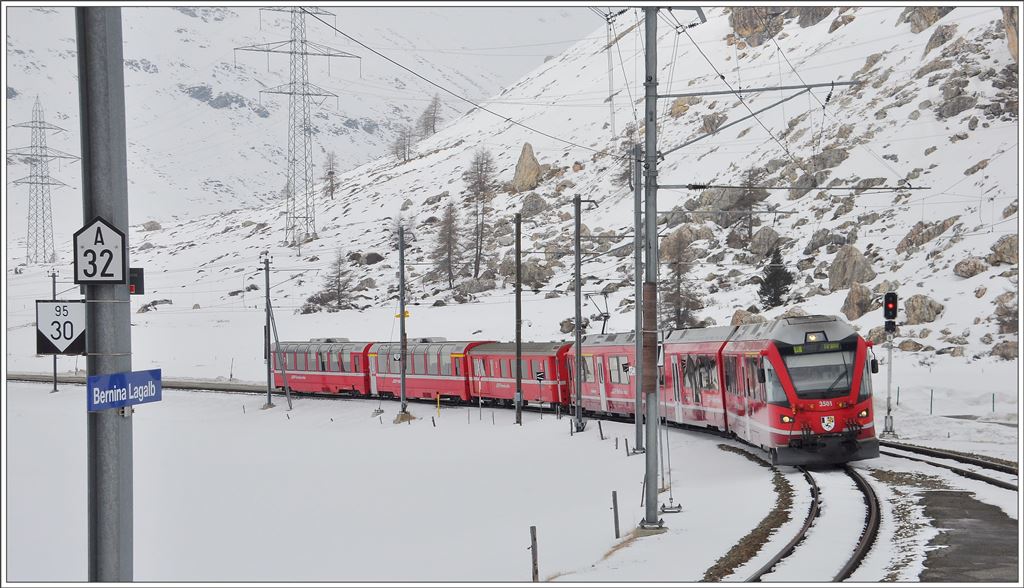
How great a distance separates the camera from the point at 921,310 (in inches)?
2165

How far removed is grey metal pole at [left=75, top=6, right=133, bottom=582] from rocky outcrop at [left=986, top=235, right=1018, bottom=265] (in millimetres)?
A: 54790

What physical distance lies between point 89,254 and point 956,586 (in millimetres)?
9218

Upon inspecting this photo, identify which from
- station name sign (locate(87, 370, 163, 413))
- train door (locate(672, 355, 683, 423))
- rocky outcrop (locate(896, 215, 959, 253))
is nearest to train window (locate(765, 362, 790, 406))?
train door (locate(672, 355, 683, 423))

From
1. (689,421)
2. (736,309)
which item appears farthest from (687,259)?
(689,421)

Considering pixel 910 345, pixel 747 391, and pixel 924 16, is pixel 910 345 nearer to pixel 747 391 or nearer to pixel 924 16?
pixel 747 391

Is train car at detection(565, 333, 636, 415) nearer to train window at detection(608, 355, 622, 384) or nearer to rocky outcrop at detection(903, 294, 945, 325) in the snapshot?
train window at detection(608, 355, 622, 384)

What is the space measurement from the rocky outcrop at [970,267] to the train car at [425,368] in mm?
27599

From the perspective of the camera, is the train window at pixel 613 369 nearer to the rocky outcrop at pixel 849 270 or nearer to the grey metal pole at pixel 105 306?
the grey metal pole at pixel 105 306

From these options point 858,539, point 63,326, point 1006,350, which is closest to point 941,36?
point 1006,350

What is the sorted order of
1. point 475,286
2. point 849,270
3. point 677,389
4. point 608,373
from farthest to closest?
point 475,286 → point 849,270 → point 608,373 → point 677,389

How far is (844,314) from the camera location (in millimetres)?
59062

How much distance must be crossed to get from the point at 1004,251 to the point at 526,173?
73.1 m

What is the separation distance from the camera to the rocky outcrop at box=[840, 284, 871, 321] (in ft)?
190

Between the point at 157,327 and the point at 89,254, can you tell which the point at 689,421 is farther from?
the point at 157,327
